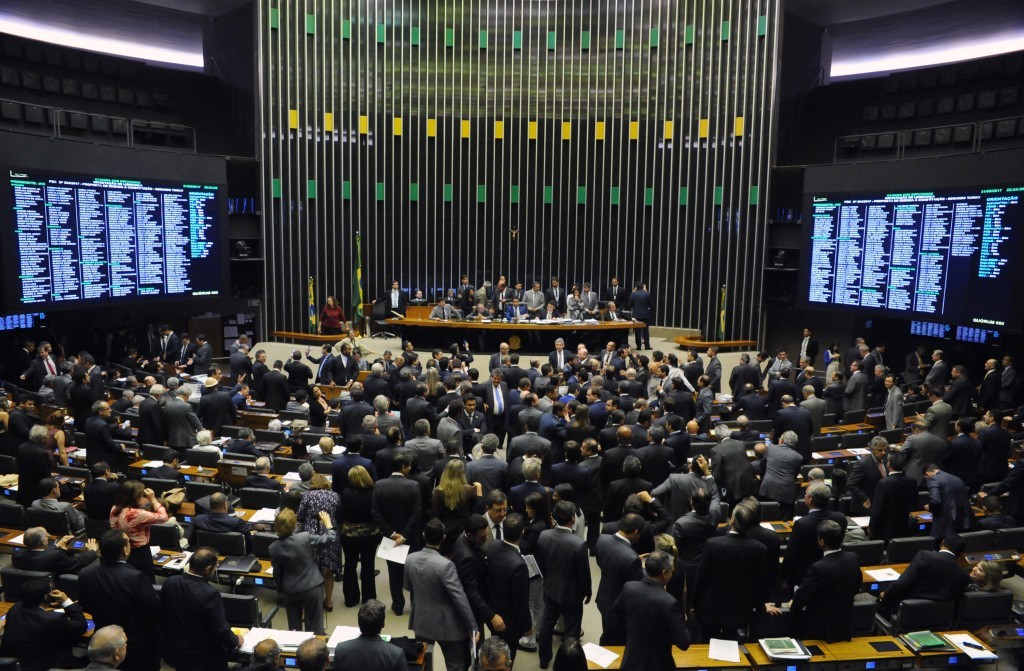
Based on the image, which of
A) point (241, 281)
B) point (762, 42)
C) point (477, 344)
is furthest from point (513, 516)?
point (762, 42)

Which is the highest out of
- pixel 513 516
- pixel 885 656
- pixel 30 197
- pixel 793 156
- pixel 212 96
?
pixel 212 96

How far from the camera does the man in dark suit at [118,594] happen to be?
466 cm

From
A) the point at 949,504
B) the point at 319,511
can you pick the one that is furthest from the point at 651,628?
the point at 949,504

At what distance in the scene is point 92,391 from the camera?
33.1 feet

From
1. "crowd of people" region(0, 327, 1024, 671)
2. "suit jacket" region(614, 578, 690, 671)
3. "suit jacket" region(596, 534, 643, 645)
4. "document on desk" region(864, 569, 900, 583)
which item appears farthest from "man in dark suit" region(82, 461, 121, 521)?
"document on desk" region(864, 569, 900, 583)

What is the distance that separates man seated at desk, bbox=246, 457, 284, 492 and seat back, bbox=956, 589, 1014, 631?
5.42 m

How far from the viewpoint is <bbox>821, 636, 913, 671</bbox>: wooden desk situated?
4.73m

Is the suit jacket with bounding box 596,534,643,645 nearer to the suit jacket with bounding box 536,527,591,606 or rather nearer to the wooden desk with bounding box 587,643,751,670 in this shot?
the suit jacket with bounding box 536,527,591,606

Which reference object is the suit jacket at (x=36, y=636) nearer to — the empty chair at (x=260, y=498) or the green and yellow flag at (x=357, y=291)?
the empty chair at (x=260, y=498)

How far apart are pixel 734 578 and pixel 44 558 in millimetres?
4691

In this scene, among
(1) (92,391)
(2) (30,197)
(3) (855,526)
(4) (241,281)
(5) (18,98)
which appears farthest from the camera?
(4) (241,281)

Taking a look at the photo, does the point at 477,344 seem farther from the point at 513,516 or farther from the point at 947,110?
the point at 513,516

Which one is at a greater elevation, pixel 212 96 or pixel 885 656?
pixel 212 96

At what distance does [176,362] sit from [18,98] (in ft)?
20.3
